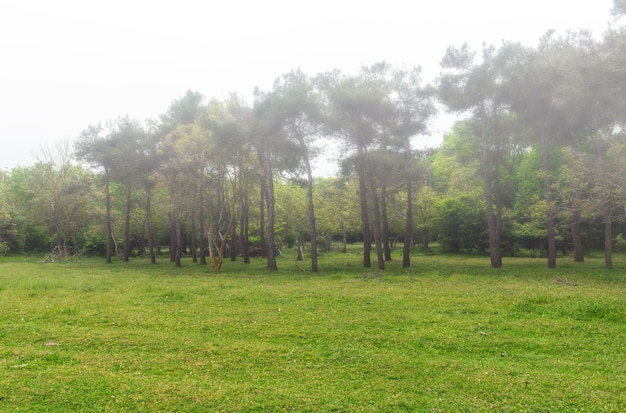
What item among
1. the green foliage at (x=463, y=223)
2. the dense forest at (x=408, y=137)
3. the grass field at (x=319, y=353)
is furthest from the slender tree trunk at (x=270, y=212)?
the green foliage at (x=463, y=223)

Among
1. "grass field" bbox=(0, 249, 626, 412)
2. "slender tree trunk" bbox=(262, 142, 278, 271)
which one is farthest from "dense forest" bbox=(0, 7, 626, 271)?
"grass field" bbox=(0, 249, 626, 412)

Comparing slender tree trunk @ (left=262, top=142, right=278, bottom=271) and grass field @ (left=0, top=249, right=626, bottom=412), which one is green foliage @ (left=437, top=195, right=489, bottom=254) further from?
grass field @ (left=0, top=249, right=626, bottom=412)

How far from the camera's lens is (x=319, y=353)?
752cm

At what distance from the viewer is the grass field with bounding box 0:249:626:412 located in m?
5.55

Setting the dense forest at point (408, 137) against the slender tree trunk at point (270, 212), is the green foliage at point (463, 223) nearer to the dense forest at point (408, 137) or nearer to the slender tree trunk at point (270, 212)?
the dense forest at point (408, 137)

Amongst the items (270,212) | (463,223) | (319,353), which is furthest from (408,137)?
(319,353)


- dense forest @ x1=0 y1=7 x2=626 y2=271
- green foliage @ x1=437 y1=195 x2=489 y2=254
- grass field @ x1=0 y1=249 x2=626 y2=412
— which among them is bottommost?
grass field @ x1=0 y1=249 x2=626 y2=412

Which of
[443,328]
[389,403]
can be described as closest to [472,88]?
[443,328]

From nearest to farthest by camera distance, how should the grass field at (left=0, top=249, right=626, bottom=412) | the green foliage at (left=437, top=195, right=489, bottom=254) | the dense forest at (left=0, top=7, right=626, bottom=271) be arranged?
the grass field at (left=0, top=249, right=626, bottom=412), the dense forest at (left=0, top=7, right=626, bottom=271), the green foliage at (left=437, top=195, right=489, bottom=254)

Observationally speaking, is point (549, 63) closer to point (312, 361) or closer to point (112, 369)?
point (312, 361)

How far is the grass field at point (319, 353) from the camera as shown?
18.2 ft

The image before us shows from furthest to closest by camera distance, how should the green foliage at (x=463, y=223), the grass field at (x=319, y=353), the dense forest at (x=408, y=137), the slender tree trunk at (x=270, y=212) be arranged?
the green foliage at (x=463, y=223) < the slender tree trunk at (x=270, y=212) < the dense forest at (x=408, y=137) < the grass field at (x=319, y=353)

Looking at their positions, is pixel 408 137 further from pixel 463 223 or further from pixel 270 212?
pixel 463 223

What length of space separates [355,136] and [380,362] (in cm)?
1974
